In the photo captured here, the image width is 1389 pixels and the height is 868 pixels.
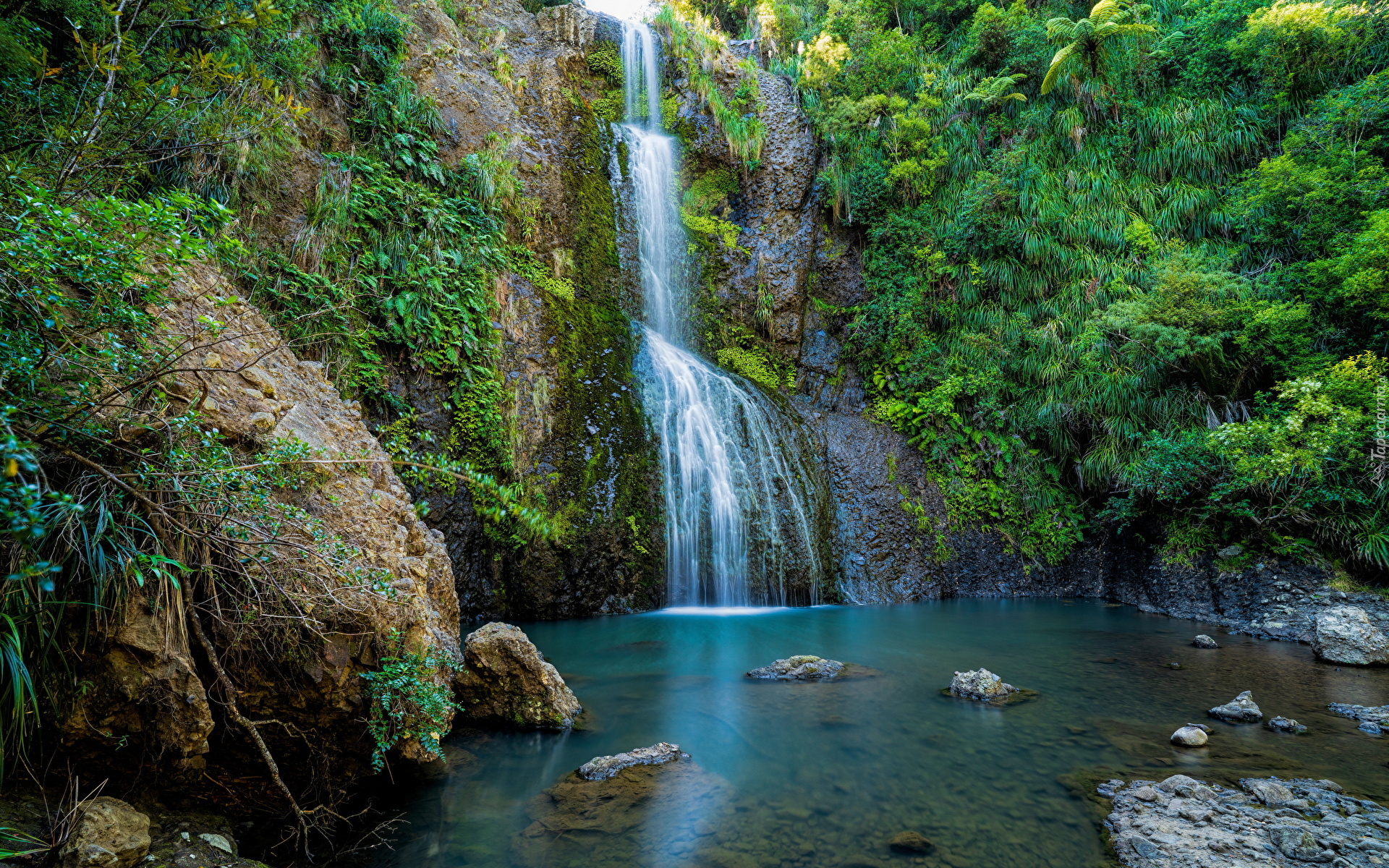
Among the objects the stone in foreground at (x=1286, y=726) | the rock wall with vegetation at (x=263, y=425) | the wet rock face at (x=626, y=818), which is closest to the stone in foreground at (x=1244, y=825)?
the stone in foreground at (x=1286, y=726)

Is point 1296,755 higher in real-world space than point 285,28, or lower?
lower

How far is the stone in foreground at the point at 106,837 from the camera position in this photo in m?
2.04

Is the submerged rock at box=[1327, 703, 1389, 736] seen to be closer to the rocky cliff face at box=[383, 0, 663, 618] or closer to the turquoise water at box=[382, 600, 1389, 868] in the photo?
the turquoise water at box=[382, 600, 1389, 868]

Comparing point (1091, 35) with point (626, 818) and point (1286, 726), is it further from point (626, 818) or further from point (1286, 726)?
point (626, 818)

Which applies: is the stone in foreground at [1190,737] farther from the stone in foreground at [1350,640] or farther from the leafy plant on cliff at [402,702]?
the leafy plant on cliff at [402,702]

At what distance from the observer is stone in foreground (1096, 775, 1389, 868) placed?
2.81 m

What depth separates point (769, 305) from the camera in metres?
13.3

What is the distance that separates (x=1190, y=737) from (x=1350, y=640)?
4083mm

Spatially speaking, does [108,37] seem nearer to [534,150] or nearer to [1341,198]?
[534,150]

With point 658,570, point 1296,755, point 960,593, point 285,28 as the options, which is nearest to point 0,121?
point 285,28

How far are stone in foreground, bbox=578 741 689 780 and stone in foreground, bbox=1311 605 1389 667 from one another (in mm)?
7419

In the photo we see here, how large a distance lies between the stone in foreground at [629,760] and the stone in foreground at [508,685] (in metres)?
0.66

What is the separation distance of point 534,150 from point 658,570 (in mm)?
8247

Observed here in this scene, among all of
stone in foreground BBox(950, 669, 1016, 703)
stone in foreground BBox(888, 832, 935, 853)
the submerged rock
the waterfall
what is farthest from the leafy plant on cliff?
the submerged rock
